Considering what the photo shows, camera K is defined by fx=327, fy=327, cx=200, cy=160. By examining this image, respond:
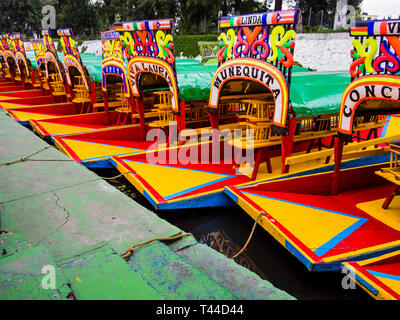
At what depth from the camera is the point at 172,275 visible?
2.22 m

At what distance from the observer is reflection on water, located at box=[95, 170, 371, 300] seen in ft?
13.4

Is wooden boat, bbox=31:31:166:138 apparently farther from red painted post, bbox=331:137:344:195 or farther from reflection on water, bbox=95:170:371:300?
red painted post, bbox=331:137:344:195

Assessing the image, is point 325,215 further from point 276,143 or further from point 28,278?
point 28,278

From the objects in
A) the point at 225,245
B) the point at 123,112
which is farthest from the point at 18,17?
the point at 225,245

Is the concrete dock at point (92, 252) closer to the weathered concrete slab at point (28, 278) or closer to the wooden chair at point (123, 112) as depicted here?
the weathered concrete slab at point (28, 278)

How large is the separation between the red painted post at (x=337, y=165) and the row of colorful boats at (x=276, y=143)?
0.02 meters

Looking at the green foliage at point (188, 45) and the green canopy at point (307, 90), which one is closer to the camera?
the green canopy at point (307, 90)

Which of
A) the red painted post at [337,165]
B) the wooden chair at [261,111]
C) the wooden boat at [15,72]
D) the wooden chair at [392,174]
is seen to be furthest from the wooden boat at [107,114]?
the wooden chair at [392,174]

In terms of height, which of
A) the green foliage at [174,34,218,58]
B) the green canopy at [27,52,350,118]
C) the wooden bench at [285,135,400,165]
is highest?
the green foliage at [174,34,218,58]

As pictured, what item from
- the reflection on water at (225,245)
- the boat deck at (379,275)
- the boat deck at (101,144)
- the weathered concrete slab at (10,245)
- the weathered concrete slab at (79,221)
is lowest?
the reflection on water at (225,245)

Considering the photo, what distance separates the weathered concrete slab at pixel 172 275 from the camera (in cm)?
203

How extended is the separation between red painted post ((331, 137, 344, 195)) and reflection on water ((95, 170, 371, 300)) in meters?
1.62

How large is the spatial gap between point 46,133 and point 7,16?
56291mm

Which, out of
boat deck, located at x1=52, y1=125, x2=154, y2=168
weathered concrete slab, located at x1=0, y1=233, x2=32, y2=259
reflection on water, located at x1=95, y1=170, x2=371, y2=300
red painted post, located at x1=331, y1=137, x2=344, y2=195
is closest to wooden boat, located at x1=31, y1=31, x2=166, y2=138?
boat deck, located at x1=52, y1=125, x2=154, y2=168
